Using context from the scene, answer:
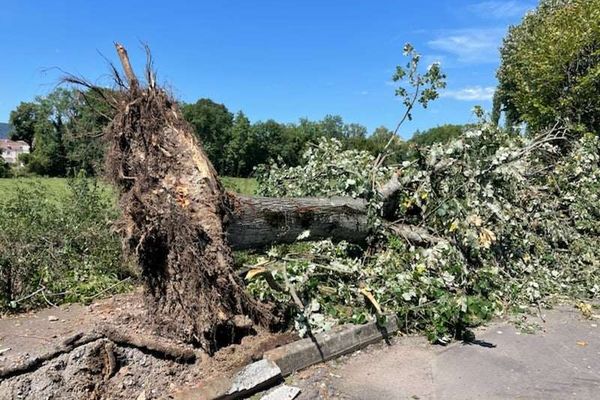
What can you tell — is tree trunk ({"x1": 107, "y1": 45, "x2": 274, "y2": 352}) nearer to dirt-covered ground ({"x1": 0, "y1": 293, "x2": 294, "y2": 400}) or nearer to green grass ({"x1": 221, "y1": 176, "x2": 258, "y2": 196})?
dirt-covered ground ({"x1": 0, "y1": 293, "x2": 294, "y2": 400})

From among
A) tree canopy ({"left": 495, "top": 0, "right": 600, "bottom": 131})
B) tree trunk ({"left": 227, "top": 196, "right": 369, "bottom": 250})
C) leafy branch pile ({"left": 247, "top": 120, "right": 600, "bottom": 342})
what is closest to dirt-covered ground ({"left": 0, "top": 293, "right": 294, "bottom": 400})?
leafy branch pile ({"left": 247, "top": 120, "right": 600, "bottom": 342})

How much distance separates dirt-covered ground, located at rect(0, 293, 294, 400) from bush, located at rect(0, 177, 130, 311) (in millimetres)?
866

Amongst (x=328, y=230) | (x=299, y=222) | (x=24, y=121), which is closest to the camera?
(x=299, y=222)

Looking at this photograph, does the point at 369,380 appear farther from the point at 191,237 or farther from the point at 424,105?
the point at 424,105

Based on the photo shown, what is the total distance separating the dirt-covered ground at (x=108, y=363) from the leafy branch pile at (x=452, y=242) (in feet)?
2.57

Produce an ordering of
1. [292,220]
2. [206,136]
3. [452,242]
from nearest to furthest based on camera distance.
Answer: [292,220] → [452,242] → [206,136]

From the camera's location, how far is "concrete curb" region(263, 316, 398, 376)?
391 centimetres

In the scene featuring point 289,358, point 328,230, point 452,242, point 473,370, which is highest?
point 328,230

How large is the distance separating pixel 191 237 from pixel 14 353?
171 centimetres

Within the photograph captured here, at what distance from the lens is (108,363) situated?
11.6ft

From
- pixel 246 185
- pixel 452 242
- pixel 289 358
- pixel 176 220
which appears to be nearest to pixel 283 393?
pixel 289 358

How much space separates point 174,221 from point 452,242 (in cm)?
349

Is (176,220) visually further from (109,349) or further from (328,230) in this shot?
(328,230)

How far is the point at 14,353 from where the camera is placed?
13.1ft
